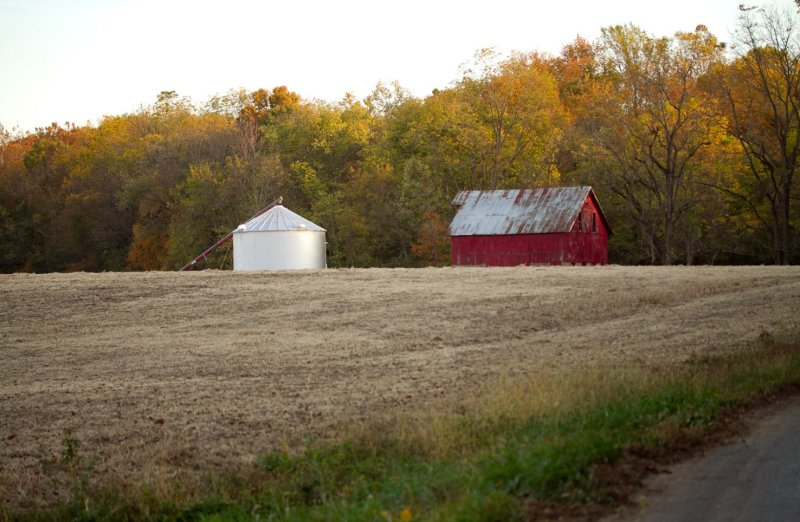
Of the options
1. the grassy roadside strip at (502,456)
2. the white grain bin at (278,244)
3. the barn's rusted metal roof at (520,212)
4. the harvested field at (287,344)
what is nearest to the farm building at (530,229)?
the barn's rusted metal roof at (520,212)

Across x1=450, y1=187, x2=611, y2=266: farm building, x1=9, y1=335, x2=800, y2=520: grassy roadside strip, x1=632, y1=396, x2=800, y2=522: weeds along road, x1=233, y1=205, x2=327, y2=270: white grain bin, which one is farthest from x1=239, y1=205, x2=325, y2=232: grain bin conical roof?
x1=632, y1=396, x2=800, y2=522: weeds along road

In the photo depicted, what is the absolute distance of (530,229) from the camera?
2186 inches

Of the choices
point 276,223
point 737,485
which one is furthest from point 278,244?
point 737,485

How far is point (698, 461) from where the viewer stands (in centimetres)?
909

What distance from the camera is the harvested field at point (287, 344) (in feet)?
45.9

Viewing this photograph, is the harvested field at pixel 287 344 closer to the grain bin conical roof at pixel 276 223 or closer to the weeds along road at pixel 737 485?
the weeds along road at pixel 737 485

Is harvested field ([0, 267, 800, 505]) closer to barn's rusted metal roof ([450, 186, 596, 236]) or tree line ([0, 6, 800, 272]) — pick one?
barn's rusted metal roof ([450, 186, 596, 236])

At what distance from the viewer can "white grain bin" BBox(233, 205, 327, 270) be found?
53.6 m

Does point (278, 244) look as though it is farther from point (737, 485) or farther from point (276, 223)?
point (737, 485)

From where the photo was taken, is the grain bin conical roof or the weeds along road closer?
the weeds along road

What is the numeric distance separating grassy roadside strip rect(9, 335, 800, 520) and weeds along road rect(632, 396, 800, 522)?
1.05 ft

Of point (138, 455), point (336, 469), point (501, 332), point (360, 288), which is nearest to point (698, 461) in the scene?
point (336, 469)

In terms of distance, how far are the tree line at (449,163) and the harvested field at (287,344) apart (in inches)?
937

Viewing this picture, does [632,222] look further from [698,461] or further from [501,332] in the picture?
[698,461]
